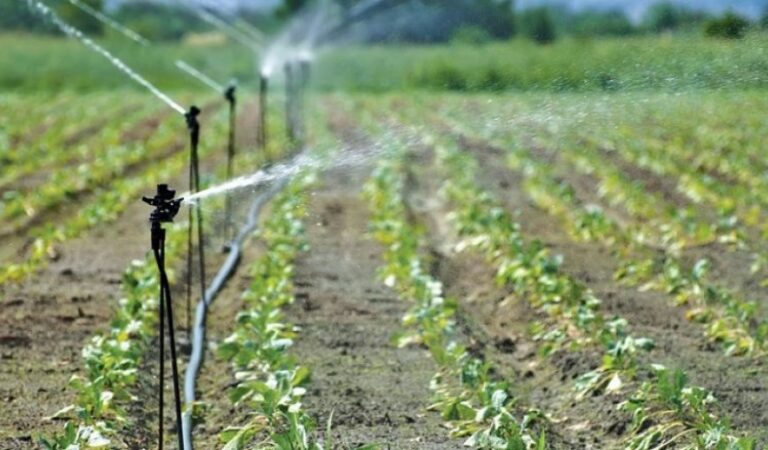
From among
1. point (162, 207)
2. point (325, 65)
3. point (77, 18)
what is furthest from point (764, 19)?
point (77, 18)

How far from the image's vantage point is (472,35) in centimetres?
3572

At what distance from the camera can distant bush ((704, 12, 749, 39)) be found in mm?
12875

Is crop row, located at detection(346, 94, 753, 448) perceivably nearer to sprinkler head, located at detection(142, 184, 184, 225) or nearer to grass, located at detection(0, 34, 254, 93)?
sprinkler head, located at detection(142, 184, 184, 225)

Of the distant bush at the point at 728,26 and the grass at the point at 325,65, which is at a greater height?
the distant bush at the point at 728,26

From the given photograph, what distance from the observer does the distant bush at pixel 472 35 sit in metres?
35.7

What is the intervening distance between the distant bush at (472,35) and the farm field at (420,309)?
1966 cm

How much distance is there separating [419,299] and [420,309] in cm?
51

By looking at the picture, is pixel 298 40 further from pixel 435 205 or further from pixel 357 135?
pixel 435 205

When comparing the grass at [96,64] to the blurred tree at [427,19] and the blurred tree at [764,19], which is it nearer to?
the blurred tree at [427,19]

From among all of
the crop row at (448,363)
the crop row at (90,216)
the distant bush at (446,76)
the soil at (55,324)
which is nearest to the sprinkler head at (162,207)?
the soil at (55,324)

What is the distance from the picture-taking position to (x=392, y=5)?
3219 cm

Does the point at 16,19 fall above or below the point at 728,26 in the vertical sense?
below

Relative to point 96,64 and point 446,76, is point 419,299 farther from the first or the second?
point 96,64

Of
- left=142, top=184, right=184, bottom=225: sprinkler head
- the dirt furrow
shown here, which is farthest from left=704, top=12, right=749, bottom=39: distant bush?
left=142, top=184, right=184, bottom=225: sprinkler head
